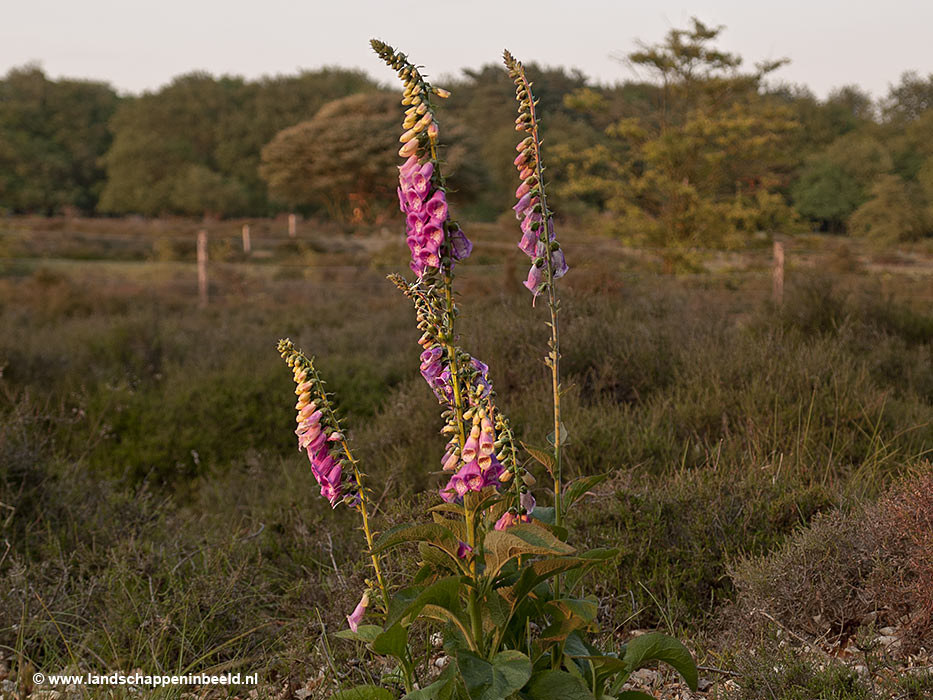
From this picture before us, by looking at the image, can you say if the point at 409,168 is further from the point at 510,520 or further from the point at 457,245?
the point at 510,520

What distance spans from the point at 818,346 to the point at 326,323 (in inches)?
296

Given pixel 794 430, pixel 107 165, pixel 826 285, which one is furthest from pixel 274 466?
pixel 107 165

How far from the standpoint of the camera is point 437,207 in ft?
5.13

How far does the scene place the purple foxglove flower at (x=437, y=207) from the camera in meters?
1.55

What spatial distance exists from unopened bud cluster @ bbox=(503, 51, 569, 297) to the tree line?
22.4m

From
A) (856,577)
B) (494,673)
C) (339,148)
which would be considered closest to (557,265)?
(494,673)

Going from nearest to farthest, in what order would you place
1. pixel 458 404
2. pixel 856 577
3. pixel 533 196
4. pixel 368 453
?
pixel 458 404 < pixel 533 196 < pixel 856 577 < pixel 368 453

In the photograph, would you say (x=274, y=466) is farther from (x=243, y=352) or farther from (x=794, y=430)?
(x=794, y=430)

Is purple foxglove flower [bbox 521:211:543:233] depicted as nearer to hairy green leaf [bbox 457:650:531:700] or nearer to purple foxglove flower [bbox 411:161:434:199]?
purple foxglove flower [bbox 411:161:434:199]

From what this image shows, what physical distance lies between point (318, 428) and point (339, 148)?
114 ft

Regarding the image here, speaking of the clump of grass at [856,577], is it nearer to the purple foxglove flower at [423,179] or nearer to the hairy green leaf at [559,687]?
the hairy green leaf at [559,687]

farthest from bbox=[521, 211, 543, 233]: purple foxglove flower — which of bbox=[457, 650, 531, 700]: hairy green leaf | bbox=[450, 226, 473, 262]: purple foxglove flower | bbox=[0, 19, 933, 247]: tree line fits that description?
bbox=[0, 19, 933, 247]: tree line

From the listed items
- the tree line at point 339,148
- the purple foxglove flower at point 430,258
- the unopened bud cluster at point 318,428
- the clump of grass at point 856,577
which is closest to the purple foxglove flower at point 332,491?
the unopened bud cluster at point 318,428

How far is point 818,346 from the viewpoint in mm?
5711
